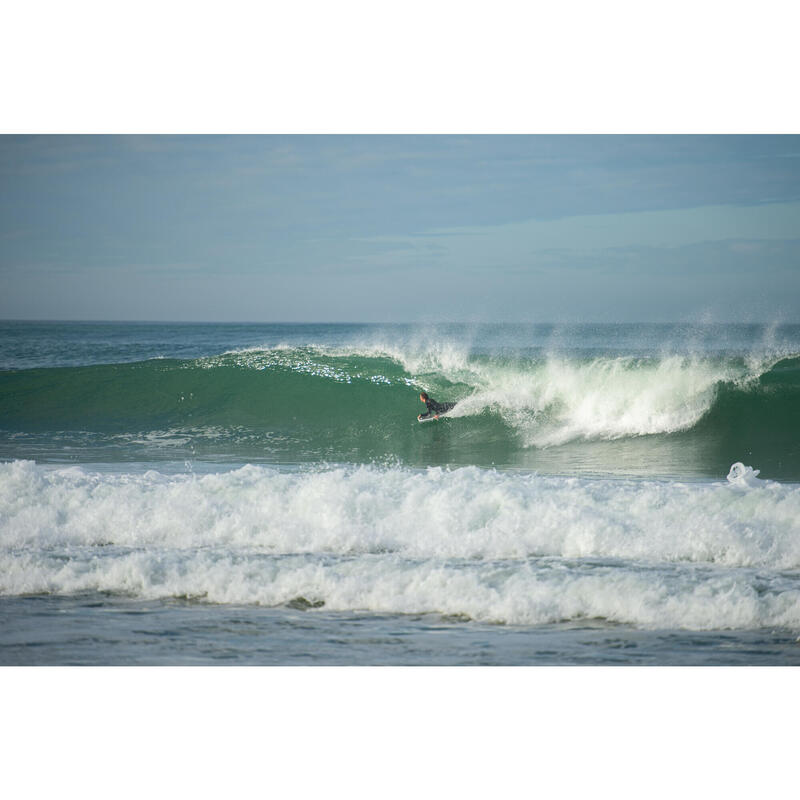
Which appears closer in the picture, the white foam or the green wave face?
the white foam

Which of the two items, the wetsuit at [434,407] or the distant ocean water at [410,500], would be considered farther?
the wetsuit at [434,407]

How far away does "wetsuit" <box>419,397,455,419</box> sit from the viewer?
18.0 ft

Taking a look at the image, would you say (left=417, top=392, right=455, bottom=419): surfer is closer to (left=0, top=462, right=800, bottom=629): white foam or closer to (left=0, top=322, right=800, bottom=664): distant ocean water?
(left=0, top=322, right=800, bottom=664): distant ocean water

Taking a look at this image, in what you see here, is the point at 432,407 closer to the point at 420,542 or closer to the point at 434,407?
the point at 434,407

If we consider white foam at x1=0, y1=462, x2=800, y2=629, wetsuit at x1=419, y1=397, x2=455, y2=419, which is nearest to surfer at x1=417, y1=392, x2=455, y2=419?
wetsuit at x1=419, y1=397, x2=455, y2=419

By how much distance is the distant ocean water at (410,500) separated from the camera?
3.09 metres

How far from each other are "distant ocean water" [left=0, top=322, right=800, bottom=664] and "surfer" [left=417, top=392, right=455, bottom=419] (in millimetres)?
71

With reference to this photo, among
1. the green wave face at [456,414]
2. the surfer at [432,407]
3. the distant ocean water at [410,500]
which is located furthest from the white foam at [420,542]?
the surfer at [432,407]

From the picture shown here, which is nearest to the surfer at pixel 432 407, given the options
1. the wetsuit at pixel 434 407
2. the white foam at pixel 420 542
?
the wetsuit at pixel 434 407

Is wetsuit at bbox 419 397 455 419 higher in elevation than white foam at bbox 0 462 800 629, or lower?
higher

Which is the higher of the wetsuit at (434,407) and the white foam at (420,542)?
the wetsuit at (434,407)

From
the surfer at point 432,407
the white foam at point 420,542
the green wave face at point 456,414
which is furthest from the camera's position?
the surfer at point 432,407

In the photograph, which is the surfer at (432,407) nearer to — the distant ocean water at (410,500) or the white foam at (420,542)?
the distant ocean water at (410,500)

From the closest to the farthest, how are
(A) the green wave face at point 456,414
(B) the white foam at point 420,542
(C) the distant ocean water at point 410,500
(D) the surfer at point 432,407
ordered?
(C) the distant ocean water at point 410,500, (B) the white foam at point 420,542, (A) the green wave face at point 456,414, (D) the surfer at point 432,407
